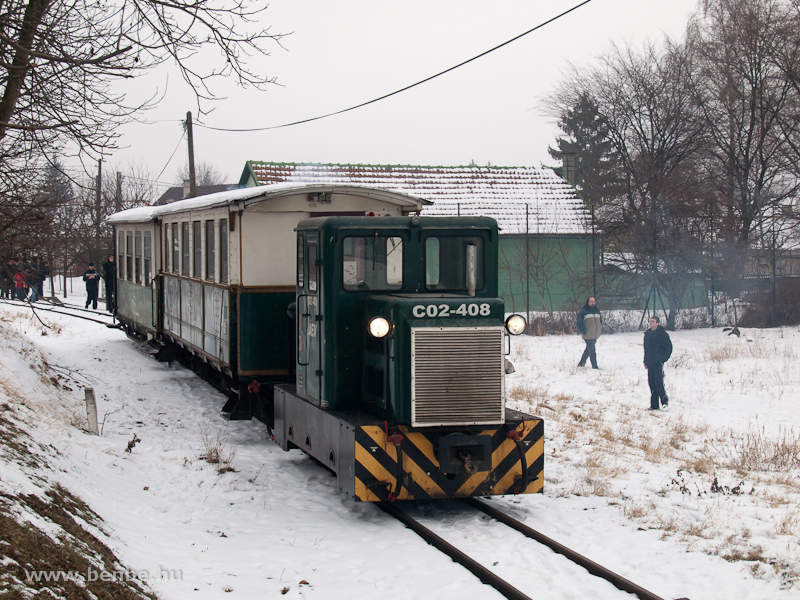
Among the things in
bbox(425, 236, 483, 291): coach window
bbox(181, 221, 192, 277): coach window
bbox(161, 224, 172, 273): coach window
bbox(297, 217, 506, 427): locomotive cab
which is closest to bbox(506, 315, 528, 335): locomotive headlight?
bbox(297, 217, 506, 427): locomotive cab

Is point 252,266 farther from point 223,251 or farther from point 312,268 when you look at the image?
point 312,268

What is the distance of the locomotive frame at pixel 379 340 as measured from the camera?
7.00 metres

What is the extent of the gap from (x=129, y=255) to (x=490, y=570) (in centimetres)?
1518

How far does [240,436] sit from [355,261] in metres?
3.96

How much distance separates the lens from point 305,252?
830cm

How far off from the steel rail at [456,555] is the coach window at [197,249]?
570cm

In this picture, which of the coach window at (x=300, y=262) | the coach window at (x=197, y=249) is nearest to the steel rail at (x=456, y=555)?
the coach window at (x=300, y=262)

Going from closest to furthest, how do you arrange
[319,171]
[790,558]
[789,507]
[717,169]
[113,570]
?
[113,570], [790,558], [789,507], [717,169], [319,171]

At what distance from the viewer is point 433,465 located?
7145mm

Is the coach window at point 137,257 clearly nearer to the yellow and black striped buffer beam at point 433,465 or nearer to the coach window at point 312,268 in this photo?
the coach window at point 312,268

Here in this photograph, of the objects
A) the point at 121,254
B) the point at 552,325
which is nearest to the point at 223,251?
the point at 121,254

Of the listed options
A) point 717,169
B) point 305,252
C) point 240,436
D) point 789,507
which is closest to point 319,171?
point 717,169

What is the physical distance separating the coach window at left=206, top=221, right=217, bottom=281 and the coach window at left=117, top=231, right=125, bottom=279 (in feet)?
29.7

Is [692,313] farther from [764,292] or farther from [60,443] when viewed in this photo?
[60,443]
